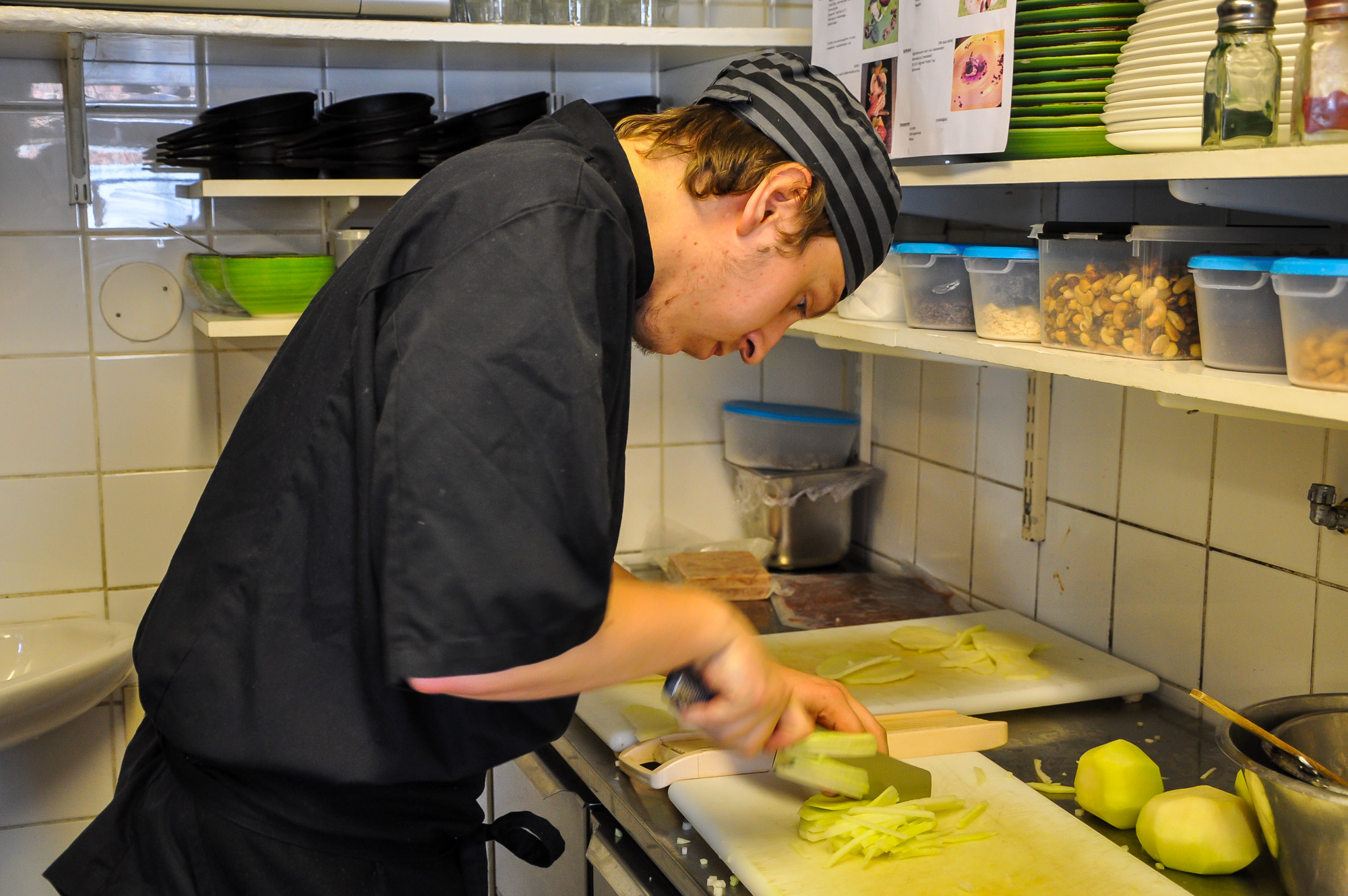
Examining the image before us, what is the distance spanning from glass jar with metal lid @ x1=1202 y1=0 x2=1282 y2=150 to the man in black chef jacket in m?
0.29

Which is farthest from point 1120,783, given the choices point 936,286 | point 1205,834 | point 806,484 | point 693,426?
point 693,426

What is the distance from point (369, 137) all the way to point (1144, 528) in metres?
1.37

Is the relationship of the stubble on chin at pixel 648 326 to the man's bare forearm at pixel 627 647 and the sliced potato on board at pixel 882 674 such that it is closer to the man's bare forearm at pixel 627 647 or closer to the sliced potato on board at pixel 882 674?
the man's bare forearm at pixel 627 647

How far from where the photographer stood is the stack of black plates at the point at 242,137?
1937 millimetres

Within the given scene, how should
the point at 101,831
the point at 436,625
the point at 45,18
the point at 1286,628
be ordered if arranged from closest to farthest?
the point at 436,625 < the point at 101,831 < the point at 1286,628 < the point at 45,18

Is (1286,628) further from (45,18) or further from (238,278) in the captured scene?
(45,18)

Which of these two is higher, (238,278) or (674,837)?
(238,278)

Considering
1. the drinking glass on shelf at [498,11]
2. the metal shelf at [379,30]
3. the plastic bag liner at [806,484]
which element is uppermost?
the drinking glass on shelf at [498,11]

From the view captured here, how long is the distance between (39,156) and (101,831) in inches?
54.5

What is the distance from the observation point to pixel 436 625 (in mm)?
800

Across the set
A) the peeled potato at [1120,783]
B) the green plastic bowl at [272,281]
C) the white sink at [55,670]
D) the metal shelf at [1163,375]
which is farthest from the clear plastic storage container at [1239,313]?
the white sink at [55,670]

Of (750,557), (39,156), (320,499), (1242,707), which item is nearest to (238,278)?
(39,156)

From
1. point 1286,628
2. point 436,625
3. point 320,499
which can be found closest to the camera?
point 436,625

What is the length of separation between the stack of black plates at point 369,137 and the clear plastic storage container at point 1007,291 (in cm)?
104
